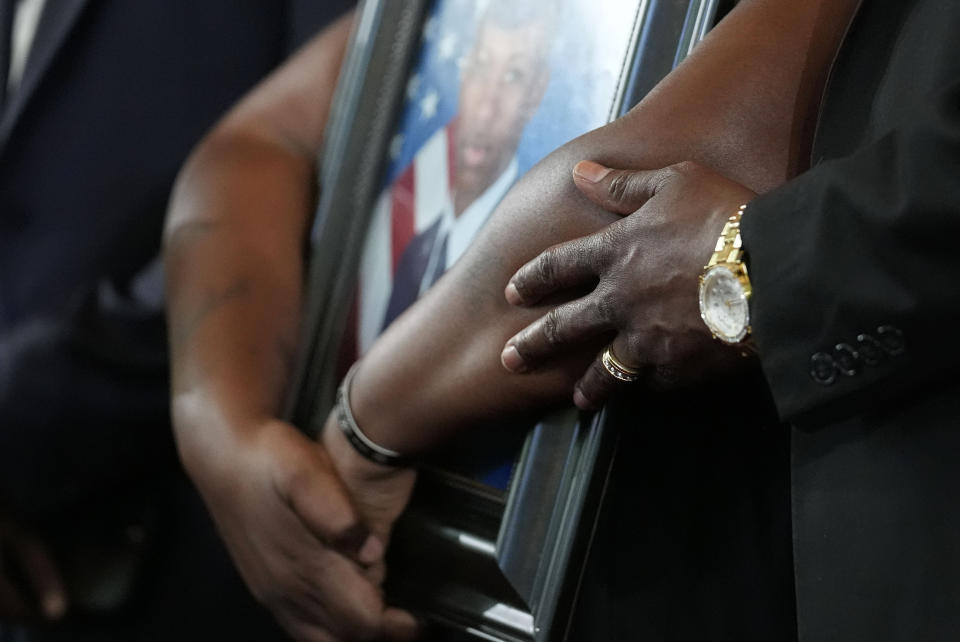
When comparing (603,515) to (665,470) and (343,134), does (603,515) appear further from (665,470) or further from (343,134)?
(343,134)

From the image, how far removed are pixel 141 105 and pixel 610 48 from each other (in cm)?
91

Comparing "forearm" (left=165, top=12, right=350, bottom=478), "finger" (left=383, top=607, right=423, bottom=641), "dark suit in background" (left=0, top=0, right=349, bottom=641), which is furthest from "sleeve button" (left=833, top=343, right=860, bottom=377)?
"dark suit in background" (left=0, top=0, right=349, bottom=641)

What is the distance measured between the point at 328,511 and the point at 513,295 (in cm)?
26

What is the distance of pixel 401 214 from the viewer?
3.24 ft

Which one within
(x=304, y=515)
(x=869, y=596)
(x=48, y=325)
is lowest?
(x=48, y=325)

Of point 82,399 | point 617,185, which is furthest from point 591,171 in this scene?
point 82,399

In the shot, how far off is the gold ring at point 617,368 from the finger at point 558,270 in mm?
46

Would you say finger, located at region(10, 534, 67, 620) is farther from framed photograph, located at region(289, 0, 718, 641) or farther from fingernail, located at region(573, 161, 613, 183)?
fingernail, located at region(573, 161, 613, 183)

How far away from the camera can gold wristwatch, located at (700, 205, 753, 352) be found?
1.88ft

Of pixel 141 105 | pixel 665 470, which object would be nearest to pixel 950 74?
pixel 665 470

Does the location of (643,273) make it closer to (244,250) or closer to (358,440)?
(358,440)

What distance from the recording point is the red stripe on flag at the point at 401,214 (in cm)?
97

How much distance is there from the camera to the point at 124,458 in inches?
53.2

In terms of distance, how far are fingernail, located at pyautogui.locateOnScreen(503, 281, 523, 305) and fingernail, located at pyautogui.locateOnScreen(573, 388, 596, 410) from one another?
0.07 metres
